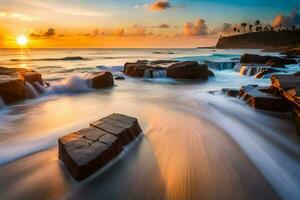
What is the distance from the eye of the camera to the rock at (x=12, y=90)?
7367 millimetres

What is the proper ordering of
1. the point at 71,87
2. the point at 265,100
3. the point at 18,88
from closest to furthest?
the point at 265,100
the point at 18,88
the point at 71,87

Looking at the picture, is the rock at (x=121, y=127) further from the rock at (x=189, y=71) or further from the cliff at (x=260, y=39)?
the cliff at (x=260, y=39)

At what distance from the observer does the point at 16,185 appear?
277 cm

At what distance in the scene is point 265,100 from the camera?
633 cm

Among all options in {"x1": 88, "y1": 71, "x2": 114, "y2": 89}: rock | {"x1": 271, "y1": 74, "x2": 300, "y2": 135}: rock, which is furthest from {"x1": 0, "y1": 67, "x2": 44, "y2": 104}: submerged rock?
{"x1": 271, "y1": 74, "x2": 300, "y2": 135}: rock

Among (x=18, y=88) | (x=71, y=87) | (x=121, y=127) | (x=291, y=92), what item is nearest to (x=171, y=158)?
(x=121, y=127)

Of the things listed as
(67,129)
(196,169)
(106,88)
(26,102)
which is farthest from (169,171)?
(106,88)

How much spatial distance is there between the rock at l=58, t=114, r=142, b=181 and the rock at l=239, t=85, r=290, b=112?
3908mm

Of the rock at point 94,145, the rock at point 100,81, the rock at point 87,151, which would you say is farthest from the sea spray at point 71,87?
the rock at point 87,151

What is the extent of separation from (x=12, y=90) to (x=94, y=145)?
19.3 ft

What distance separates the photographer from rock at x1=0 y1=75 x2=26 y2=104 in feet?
24.2

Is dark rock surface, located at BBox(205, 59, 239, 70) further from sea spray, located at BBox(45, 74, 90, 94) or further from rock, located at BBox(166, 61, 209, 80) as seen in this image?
sea spray, located at BBox(45, 74, 90, 94)

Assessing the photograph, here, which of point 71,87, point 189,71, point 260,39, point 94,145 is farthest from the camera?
point 260,39

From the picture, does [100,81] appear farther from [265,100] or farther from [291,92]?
[291,92]
